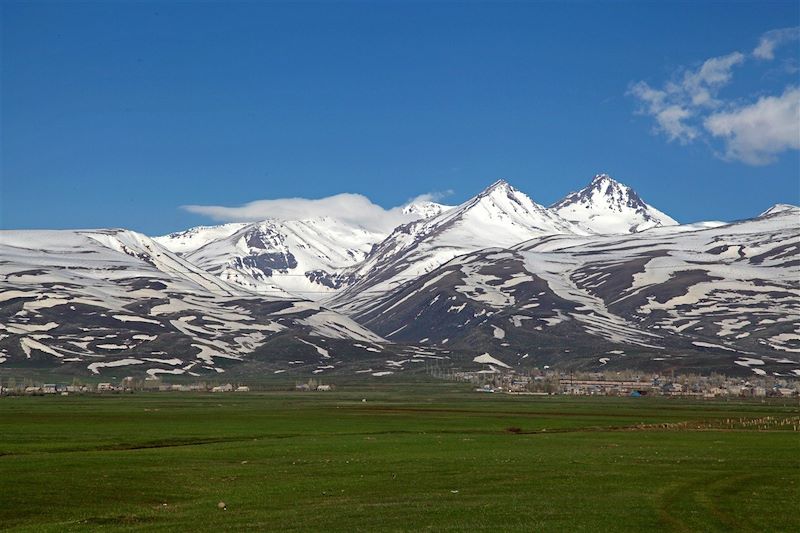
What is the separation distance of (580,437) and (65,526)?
76.4m

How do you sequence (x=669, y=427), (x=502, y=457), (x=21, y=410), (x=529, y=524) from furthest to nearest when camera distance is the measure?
(x=21, y=410), (x=669, y=427), (x=502, y=457), (x=529, y=524)

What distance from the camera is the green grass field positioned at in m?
52.8

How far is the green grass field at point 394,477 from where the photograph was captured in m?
52.8

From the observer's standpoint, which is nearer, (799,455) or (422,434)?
(799,455)

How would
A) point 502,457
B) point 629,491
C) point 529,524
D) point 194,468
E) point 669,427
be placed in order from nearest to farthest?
point 529,524 → point 629,491 → point 194,468 → point 502,457 → point 669,427

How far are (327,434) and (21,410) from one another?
75.3 m

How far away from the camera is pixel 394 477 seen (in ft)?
237

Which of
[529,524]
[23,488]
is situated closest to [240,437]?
[23,488]

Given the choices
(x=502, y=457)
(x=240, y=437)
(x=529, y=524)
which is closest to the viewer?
(x=529, y=524)

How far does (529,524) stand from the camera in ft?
165

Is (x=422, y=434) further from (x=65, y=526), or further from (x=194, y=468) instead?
(x=65, y=526)

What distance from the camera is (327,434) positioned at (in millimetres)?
122688

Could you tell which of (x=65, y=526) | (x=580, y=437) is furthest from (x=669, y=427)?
(x=65, y=526)

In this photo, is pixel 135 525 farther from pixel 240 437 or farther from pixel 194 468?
pixel 240 437
